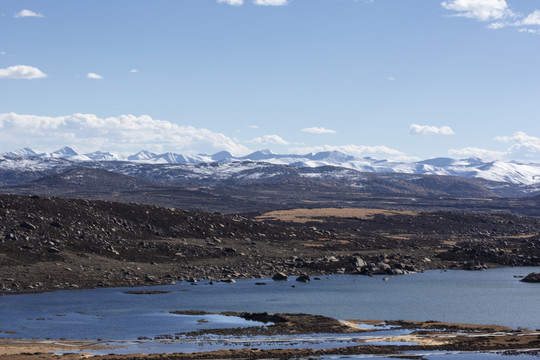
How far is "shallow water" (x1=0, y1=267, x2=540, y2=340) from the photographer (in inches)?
2894

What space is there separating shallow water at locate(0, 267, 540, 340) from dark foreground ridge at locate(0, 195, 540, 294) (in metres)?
8.10

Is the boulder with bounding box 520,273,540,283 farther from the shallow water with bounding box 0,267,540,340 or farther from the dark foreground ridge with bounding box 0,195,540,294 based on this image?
the dark foreground ridge with bounding box 0,195,540,294

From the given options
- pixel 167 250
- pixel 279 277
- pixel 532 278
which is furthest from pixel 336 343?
pixel 167 250

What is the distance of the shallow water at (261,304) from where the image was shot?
7350cm

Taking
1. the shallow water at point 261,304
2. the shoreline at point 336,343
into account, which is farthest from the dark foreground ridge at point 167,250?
the shoreline at point 336,343

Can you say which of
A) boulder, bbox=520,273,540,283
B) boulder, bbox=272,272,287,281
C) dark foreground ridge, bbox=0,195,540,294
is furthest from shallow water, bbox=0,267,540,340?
dark foreground ridge, bbox=0,195,540,294

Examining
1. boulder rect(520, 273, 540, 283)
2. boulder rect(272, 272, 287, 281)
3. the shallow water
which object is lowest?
the shallow water

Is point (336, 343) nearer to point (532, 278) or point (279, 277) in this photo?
point (279, 277)

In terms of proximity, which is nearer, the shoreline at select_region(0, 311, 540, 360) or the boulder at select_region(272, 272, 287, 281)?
the shoreline at select_region(0, 311, 540, 360)

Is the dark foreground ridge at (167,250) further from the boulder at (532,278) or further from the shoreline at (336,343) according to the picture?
the shoreline at (336,343)

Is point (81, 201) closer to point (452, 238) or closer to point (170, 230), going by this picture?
point (170, 230)

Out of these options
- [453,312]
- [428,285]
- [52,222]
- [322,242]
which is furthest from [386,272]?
[52,222]

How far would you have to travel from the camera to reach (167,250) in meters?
126

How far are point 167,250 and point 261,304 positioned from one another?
4064 centimetres
